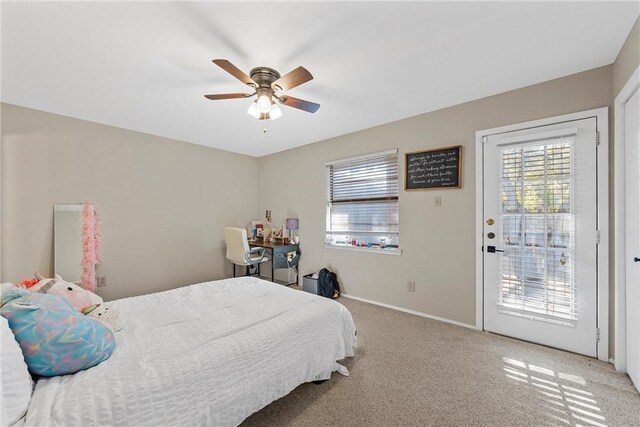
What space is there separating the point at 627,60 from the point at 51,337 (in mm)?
3690

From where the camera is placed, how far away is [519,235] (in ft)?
8.12

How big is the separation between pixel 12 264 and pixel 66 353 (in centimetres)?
262

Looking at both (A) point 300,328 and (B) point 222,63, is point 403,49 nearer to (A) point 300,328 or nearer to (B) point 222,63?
(B) point 222,63

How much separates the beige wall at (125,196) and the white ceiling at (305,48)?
0.45m

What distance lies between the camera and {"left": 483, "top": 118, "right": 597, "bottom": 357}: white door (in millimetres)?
2172

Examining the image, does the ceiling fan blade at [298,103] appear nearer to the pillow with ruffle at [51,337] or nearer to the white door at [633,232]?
the pillow with ruffle at [51,337]

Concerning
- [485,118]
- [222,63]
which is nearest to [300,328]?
[222,63]

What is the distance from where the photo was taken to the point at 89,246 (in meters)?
3.10

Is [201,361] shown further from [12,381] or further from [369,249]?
[369,249]

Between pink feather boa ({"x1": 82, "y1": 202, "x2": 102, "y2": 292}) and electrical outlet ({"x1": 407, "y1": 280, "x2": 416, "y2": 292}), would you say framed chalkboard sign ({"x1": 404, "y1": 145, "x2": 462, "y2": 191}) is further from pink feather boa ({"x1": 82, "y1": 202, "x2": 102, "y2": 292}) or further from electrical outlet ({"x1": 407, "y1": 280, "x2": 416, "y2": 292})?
pink feather boa ({"x1": 82, "y1": 202, "x2": 102, "y2": 292})

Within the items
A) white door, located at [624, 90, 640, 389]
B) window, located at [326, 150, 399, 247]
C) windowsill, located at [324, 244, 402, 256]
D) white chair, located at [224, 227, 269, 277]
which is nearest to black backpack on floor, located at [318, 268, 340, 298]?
windowsill, located at [324, 244, 402, 256]

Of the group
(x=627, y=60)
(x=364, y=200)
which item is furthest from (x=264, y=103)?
(x=627, y=60)

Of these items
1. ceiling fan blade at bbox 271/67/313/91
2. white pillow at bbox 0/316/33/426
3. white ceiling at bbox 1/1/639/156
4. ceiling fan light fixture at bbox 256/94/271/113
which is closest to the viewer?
white pillow at bbox 0/316/33/426

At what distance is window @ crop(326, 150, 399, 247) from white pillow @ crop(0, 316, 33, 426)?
322 cm
